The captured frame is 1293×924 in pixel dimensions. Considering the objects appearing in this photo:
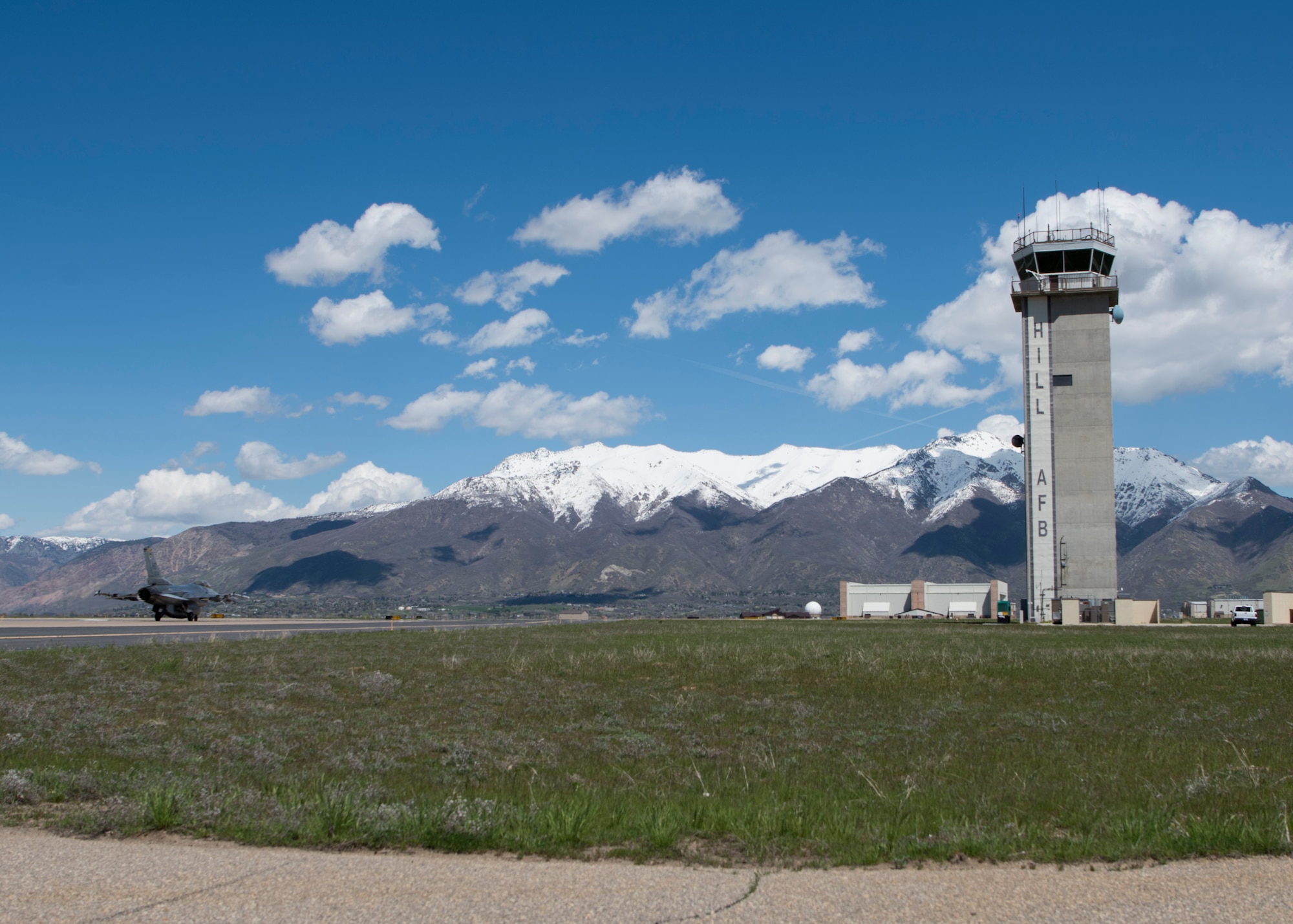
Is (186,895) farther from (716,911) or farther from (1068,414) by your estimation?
(1068,414)

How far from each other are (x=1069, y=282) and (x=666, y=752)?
85.3 m

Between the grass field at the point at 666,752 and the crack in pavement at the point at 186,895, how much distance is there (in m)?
1.32

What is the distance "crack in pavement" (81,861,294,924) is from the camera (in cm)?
765

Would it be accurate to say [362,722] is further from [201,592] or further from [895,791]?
[201,592]

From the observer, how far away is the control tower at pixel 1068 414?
8656cm

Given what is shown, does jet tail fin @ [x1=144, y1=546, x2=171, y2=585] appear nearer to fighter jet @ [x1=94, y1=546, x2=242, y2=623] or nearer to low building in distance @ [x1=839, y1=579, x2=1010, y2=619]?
fighter jet @ [x1=94, y1=546, x2=242, y2=623]

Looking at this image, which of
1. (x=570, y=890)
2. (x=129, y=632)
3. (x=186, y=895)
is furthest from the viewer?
(x=129, y=632)

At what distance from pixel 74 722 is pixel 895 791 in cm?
1521

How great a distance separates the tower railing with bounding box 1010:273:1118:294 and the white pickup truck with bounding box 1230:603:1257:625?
101 feet

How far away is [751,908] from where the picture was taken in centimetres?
817

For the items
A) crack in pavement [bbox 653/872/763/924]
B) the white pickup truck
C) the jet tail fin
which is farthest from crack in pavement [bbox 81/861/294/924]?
the white pickup truck

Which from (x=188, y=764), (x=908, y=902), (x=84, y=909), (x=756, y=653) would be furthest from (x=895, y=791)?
(x=756, y=653)

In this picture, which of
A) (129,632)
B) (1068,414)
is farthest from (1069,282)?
(129,632)

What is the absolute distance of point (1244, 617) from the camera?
74.9 metres
